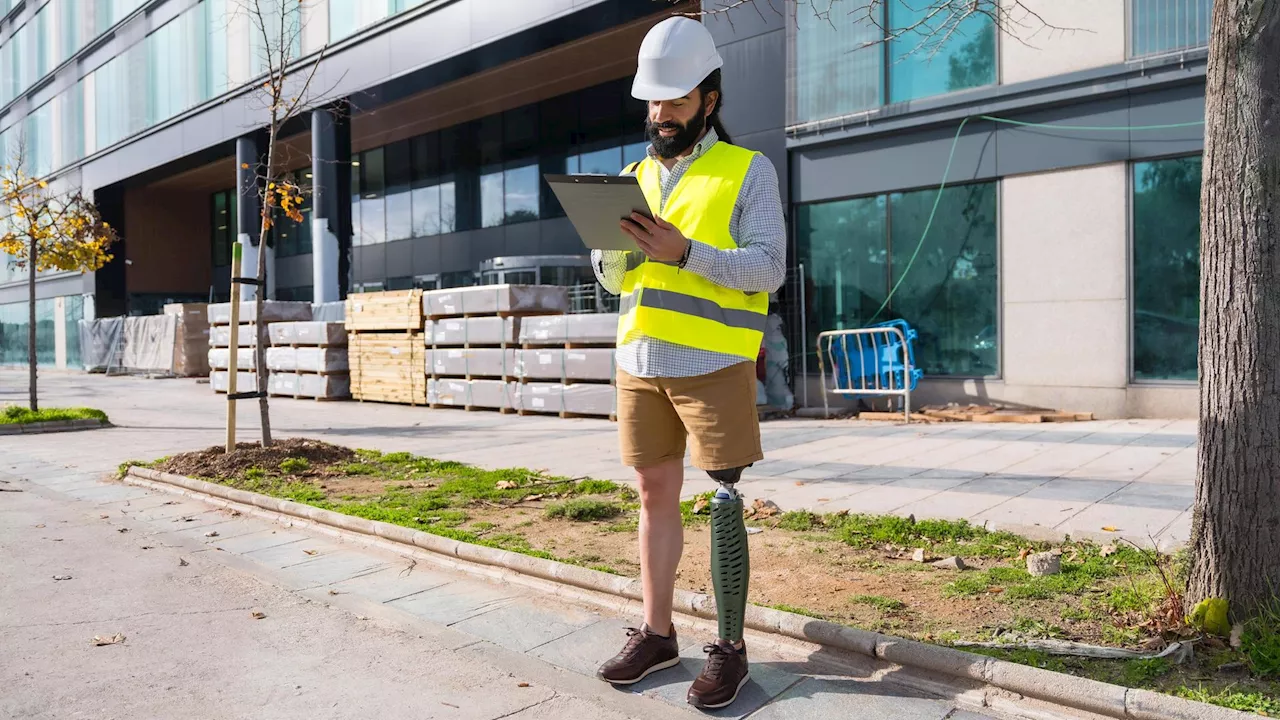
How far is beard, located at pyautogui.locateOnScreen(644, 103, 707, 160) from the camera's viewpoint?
3.20m

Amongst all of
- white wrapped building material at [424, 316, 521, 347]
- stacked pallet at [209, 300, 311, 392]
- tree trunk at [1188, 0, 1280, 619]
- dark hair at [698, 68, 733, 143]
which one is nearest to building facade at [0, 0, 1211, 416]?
stacked pallet at [209, 300, 311, 392]

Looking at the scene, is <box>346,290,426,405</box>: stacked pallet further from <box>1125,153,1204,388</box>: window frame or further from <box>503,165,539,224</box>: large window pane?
<box>1125,153,1204,388</box>: window frame

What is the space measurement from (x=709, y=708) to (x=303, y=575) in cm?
280

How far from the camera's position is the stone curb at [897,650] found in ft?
9.59

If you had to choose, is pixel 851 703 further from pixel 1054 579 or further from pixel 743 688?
pixel 1054 579

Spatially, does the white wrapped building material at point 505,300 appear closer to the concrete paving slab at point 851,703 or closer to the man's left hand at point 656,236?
the concrete paving slab at point 851,703

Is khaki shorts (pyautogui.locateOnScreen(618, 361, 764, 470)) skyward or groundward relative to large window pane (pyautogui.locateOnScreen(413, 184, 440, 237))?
groundward

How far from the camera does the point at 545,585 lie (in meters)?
4.69

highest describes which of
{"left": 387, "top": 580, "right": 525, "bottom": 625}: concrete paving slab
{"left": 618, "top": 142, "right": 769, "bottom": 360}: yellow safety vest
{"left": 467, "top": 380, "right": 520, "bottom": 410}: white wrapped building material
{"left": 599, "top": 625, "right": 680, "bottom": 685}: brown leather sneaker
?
{"left": 618, "top": 142, "right": 769, "bottom": 360}: yellow safety vest

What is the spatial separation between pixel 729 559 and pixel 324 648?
5.78 feet

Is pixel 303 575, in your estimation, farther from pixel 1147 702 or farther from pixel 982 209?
pixel 982 209

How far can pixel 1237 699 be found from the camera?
114 inches

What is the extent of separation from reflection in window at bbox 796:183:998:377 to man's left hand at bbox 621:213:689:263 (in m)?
11.3

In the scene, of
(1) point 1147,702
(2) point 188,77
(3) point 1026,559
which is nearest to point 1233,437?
(1) point 1147,702
